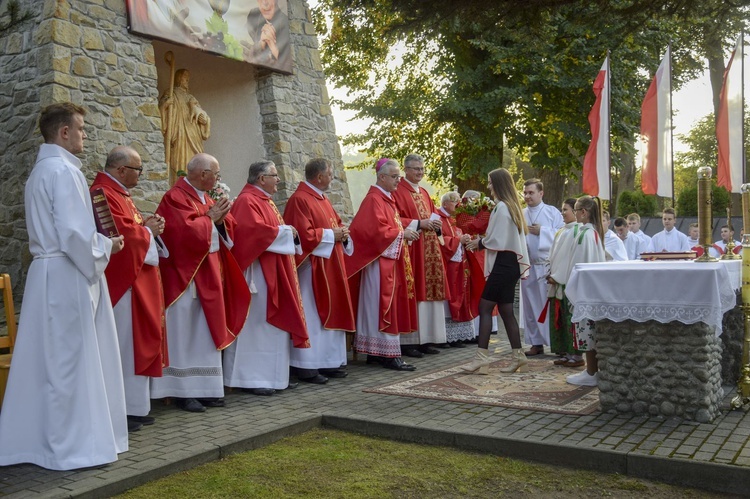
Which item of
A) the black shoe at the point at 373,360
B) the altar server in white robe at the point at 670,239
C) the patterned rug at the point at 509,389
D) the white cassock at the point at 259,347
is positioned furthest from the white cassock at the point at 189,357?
the altar server in white robe at the point at 670,239

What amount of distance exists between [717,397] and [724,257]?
1.60 metres

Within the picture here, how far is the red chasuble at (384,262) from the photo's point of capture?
8.15m

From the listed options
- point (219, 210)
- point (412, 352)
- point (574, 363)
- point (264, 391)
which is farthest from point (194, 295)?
point (574, 363)

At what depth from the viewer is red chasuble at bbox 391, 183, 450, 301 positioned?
9031 mm

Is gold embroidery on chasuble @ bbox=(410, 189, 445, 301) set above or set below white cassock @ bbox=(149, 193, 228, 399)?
above

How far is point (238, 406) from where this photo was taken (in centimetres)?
638

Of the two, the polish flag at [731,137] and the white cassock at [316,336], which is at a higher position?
the polish flag at [731,137]

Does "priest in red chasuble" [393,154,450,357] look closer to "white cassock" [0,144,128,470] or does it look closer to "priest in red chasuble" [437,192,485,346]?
"priest in red chasuble" [437,192,485,346]

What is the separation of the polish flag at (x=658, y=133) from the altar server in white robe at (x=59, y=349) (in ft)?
16.6

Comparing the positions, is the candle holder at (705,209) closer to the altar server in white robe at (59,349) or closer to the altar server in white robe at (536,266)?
the altar server in white robe at (536,266)

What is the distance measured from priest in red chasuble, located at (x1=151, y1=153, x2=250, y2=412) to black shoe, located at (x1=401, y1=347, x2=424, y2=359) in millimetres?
2887

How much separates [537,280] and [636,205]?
12.7 m

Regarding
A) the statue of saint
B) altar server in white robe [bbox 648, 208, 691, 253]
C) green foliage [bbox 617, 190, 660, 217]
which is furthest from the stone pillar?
green foliage [bbox 617, 190, 660, 217]

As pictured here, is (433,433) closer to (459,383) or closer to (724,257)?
(459,383)
